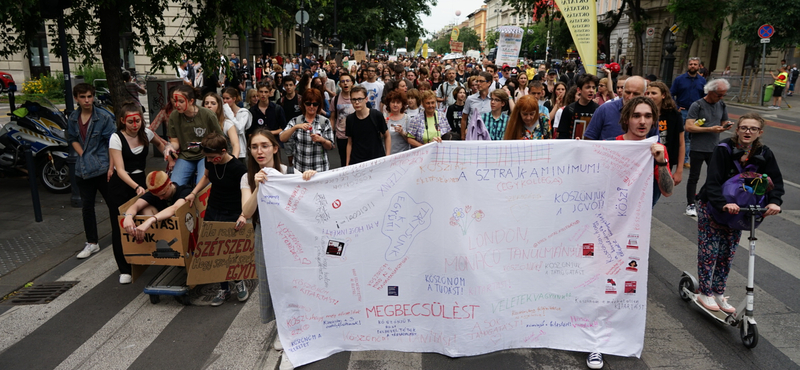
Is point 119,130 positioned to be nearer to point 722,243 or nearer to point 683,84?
point 722,243

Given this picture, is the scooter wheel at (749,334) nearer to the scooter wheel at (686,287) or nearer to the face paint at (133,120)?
the scooter wheel at (686,287)

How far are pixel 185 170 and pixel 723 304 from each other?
5.34 m

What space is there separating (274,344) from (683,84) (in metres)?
8.53

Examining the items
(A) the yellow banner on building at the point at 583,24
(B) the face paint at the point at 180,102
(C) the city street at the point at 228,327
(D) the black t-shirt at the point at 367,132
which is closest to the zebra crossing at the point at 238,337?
(C) the city street at the point at 228,327

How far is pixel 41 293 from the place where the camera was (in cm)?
537

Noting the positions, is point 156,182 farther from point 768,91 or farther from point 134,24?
point 768,91

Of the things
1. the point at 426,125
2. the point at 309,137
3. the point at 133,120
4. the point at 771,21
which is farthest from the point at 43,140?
the point at 771,21

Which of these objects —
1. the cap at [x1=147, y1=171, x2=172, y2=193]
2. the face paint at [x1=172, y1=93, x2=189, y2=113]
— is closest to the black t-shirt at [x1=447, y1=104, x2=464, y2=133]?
the face paint at [x1=172, y1=93, x2=189, y2=113]

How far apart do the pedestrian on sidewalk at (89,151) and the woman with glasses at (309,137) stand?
77.0 inches

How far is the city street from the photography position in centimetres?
400

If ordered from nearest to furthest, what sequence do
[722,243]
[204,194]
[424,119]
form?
[722,243], [204,194], [424,119]

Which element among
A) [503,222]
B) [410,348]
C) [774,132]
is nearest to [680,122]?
[503,222]

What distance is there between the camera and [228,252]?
4.85 m

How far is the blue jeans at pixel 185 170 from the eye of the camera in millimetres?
6074
